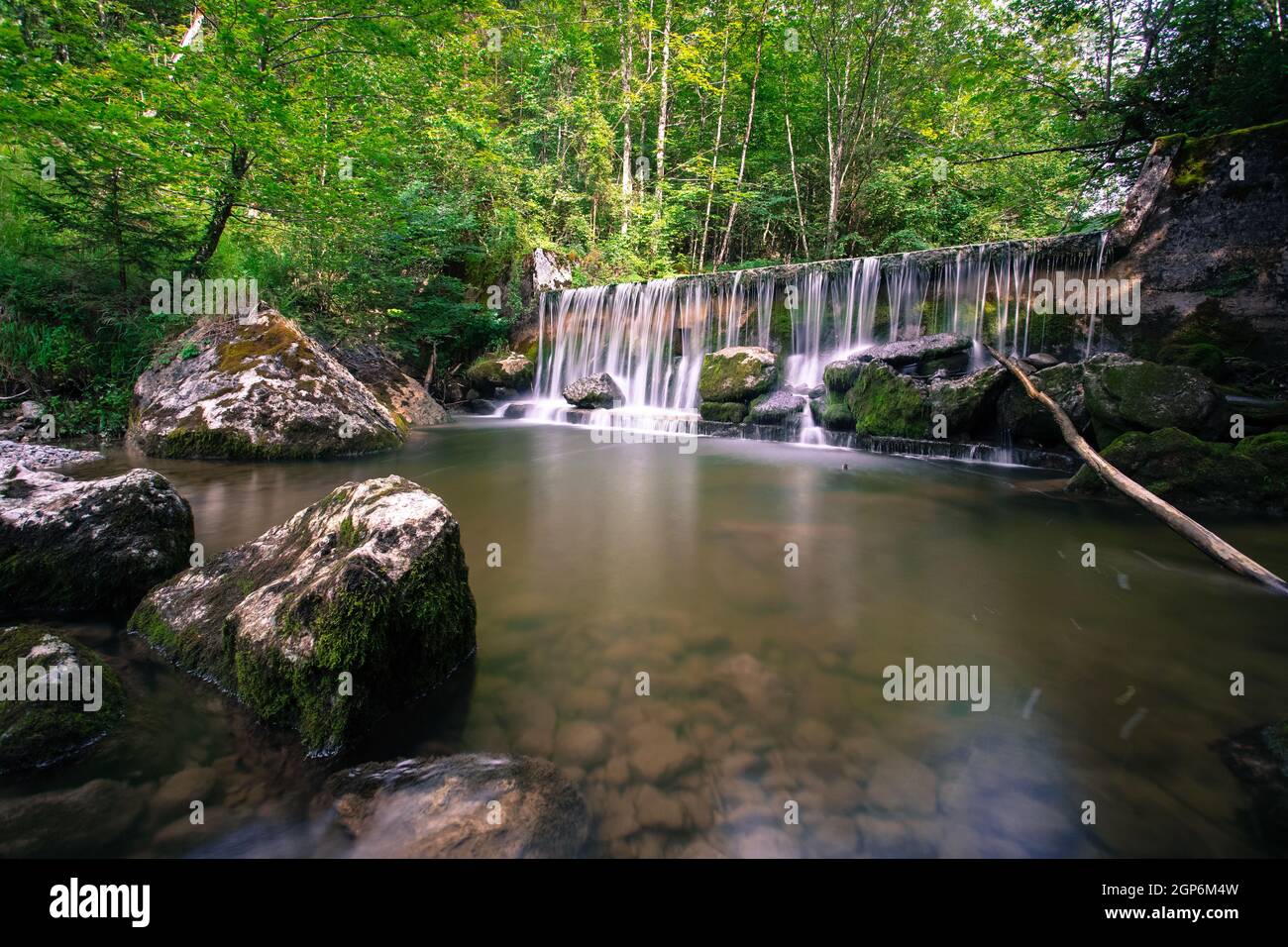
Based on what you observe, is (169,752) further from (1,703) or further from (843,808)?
(843,808)

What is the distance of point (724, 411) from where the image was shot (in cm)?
1164

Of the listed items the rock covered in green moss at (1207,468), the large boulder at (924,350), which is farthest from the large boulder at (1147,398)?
the large boulder at (924,350)

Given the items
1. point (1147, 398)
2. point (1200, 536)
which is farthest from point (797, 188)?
point (1200, 536)

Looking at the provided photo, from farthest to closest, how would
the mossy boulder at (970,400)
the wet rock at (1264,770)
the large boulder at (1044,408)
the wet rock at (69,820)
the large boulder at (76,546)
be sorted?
the mossy boulder at (970,400) → the large boulder at (1044,408) → the large boulder at (76,546) → the wet rock at (1264,770) → the wet rock at (69,820)

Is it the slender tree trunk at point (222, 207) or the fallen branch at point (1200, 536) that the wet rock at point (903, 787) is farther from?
the slender tree trunk at point (222, 207)

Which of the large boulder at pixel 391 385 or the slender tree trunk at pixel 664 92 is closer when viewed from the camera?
the large boulder at pixel 391 385

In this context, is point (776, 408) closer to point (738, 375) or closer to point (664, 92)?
point (738, 375)

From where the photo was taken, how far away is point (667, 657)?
114 inches

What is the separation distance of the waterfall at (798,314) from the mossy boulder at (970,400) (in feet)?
7.50

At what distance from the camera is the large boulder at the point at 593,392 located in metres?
13.5

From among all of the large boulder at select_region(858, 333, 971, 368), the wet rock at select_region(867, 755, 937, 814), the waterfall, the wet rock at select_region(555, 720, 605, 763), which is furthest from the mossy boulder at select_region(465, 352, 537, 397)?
the wet rock at select_region(867, 755, 937, 814)
